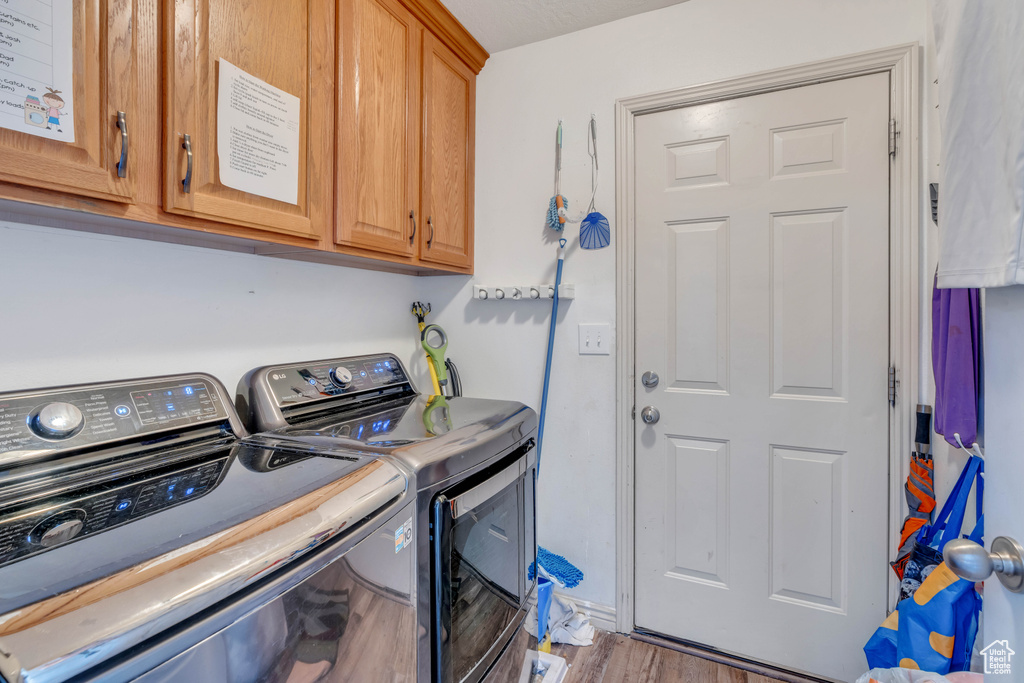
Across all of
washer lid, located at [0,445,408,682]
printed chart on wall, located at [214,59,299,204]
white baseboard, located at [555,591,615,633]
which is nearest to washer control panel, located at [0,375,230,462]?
washer lid, located at [0,445,408,682]

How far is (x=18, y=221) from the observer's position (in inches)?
38.7

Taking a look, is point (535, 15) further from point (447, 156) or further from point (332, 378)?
point (332, 378)

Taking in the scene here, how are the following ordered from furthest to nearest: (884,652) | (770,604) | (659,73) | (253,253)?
(659,73) → (770,604) → (253,253) → (884,652)

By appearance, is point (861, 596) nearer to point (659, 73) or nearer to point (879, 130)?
point (879, 130)

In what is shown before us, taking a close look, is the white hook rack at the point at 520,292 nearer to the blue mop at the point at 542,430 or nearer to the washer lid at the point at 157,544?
the blue mop at the point at 542,430

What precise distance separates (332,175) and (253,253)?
37 centimetres

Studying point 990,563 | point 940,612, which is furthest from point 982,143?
point 940,612

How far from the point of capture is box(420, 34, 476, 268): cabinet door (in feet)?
5.85

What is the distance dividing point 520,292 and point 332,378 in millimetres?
844

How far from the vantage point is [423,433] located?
1.14m

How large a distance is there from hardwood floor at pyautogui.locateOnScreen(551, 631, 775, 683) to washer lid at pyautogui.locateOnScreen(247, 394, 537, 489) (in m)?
0.94

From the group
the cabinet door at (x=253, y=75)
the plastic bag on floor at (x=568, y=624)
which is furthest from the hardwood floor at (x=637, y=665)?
the cabinet door at (x=253, y=75)

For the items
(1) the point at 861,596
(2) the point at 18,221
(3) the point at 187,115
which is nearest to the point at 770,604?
(1) the point at 861,596

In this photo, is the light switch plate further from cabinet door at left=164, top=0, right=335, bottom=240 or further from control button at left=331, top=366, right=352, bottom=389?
cabinet door at left=164, top=0, right=335, bottom=240
